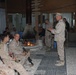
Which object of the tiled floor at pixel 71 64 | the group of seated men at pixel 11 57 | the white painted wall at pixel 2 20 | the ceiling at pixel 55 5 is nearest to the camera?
the group of seated men at pixel 11 57

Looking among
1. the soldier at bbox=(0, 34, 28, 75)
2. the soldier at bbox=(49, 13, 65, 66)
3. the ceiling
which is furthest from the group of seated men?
the ceiling

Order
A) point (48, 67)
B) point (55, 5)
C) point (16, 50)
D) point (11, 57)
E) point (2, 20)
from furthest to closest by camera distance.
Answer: point (55, 5)
point (2, 20)
point (48, 67)
point (16, 50)
point (11, 57)

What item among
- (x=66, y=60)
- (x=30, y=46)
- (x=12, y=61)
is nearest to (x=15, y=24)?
(x=30, y=46)

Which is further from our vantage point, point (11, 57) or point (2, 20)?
point (2, 20)

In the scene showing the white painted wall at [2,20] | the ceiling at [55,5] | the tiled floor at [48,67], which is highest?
the ceiling at [55,5]

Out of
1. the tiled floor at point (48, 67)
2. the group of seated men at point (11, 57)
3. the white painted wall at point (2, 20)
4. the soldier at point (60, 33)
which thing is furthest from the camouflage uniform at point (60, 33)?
the white painted wall at point (2, 20)

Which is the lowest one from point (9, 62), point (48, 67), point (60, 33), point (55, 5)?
point (48, 67)

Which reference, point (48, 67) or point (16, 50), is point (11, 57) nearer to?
point (16, 50)

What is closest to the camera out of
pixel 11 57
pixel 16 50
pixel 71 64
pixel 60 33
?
pixel 11 57

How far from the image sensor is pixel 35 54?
436 inches

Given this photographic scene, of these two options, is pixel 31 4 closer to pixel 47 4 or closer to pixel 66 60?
pixel 47 4

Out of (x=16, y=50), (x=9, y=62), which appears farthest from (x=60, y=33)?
(x=9, y=62)

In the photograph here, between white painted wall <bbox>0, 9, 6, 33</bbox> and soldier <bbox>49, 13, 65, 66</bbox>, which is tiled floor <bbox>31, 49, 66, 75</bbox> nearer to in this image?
soldier <bbox>49, 13, 65, 66</bbox>

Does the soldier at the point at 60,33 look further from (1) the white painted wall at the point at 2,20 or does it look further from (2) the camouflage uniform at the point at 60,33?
(1) the white painted wall at the point at 2,20
